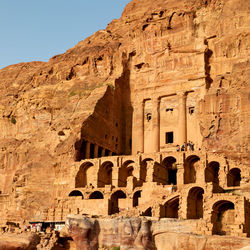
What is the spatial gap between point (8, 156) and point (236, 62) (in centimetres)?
3122

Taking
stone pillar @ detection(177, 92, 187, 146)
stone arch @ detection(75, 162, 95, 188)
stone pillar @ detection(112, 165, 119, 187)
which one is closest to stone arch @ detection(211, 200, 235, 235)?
stone pillar @ detection(112, 165, 119, 187)

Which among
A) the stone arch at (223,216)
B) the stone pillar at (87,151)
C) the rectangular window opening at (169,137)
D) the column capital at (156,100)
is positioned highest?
the column capital at (156,100)

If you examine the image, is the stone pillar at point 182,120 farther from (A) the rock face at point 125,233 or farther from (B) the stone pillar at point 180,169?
(A) the rock face at point 125,233

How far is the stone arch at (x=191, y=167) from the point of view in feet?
159

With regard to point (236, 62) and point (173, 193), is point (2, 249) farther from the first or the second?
point (236, 62)

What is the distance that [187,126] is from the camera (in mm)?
56094

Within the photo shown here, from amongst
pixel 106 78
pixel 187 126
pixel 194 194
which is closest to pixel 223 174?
pixel 194 194

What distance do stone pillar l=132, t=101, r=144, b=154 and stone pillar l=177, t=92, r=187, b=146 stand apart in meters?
5.48

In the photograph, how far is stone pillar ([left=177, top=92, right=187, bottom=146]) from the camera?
181ft

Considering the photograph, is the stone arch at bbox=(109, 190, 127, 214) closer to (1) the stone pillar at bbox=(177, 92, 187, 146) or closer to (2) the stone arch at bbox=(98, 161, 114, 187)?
(2) the stone arch at bbox=(98, 161, 114, 187)

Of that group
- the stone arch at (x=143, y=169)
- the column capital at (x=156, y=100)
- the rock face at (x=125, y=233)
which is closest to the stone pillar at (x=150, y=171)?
the stone arch at (x=143, y=169)

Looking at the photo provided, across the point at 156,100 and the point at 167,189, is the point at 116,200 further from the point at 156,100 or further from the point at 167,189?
the point at 156,100

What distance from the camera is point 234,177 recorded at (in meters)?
45.8

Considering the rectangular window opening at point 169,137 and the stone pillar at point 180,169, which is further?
the rectangular window opening at point 169,137
